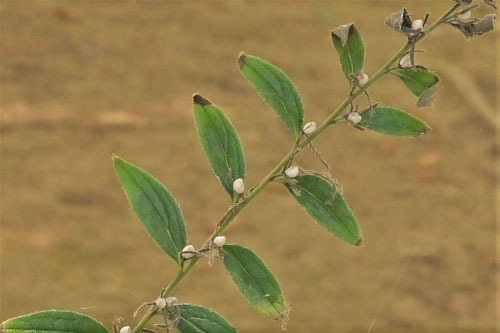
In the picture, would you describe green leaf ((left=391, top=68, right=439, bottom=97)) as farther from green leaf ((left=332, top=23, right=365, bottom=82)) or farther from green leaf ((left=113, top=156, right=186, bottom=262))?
green leaf ((left=113, top=156, right=186, bottom=262))

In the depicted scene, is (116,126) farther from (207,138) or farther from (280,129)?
(207,138)

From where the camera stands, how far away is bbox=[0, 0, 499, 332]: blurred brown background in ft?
10.2

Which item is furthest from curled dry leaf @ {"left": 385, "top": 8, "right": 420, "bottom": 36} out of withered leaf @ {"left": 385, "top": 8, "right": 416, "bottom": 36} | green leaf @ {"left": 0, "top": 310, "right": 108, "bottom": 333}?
green leaf @ {"left": 0, "top": 310, "right": 108, "bottom": 333}

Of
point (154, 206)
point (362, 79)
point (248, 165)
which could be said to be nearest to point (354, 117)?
point (362, 79)

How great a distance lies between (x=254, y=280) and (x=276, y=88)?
0.34ft

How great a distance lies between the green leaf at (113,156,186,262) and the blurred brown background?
2.17m

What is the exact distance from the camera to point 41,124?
371 cm

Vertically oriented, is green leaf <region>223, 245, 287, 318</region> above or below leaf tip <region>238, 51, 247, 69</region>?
below

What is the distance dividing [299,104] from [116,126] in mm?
3293

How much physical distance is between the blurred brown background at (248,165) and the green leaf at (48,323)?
219 cm

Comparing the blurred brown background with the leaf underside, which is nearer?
the leaf underside

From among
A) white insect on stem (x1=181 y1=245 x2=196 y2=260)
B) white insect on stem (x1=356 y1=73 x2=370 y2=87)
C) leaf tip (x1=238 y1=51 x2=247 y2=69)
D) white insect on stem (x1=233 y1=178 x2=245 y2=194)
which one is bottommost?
white insect on stem (x1=181 y1=245 x2=196 y2=260)

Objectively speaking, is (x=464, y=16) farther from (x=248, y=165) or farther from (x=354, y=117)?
(x=248, y=165)

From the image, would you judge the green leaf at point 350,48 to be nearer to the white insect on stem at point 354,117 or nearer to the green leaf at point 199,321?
the white insect on stem at point 354,117
